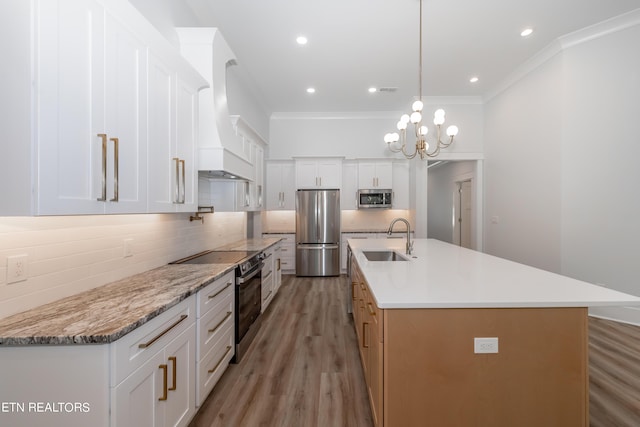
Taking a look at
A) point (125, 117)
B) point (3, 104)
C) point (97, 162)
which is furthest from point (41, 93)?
point (125, 117)

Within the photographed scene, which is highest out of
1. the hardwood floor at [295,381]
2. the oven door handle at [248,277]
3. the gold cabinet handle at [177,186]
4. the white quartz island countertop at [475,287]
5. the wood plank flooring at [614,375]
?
the gold cabinet handle at [177,186]

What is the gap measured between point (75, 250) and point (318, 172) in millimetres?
4573

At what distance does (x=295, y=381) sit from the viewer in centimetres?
223

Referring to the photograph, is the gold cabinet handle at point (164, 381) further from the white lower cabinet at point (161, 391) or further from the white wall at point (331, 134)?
the white wall at point (331, 134)

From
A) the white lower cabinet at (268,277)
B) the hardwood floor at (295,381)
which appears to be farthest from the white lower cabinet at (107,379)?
the white lower cabinet at (268,277)

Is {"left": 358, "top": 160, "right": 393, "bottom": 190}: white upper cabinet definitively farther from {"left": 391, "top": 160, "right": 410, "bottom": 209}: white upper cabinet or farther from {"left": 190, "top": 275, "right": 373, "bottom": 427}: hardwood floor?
{"left": 190, "top": 275, "right": 373, "bottom": 427}: hardwood floor

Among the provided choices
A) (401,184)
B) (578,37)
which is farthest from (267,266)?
(578,37)

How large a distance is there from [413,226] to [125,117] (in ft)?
17.6

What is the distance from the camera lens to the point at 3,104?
0.95m

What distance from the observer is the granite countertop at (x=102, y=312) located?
1.04m

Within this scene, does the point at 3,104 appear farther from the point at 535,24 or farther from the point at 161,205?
the point at 535,24

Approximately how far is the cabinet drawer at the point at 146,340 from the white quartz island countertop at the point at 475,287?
1058mm

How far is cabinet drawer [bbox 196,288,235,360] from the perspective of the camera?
1820 mm

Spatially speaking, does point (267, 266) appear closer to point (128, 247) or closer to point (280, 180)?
point (128, 247)
